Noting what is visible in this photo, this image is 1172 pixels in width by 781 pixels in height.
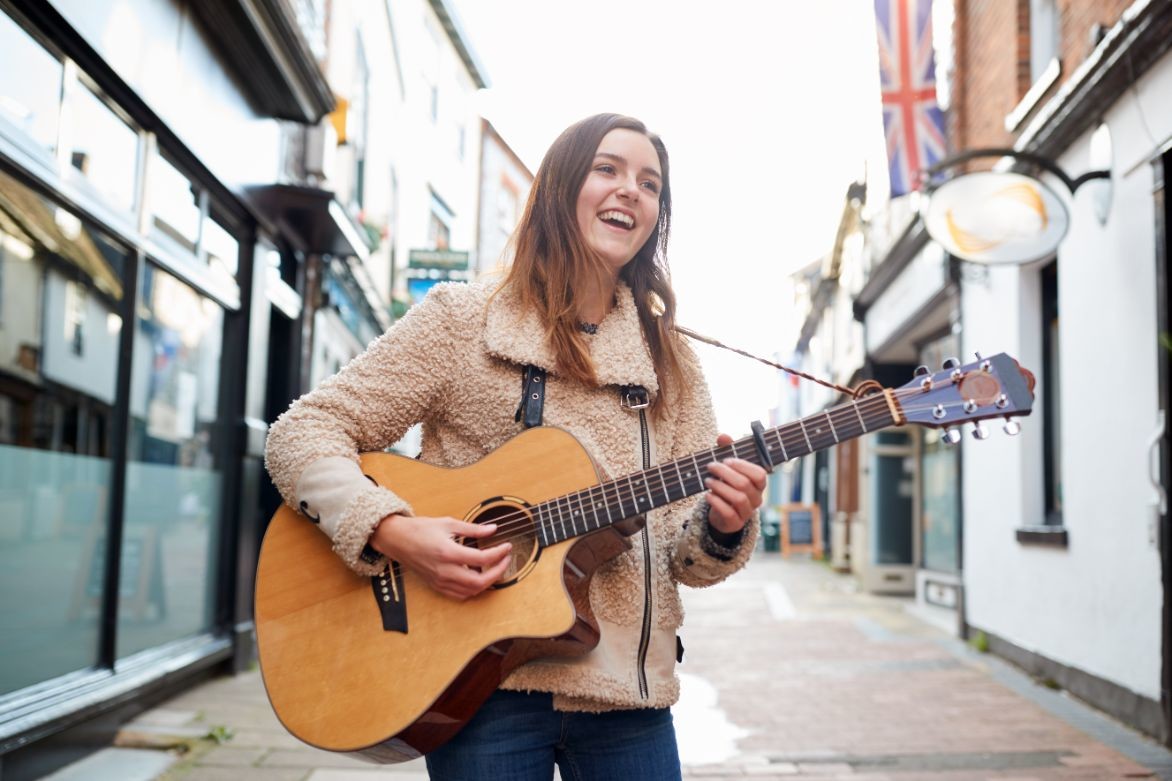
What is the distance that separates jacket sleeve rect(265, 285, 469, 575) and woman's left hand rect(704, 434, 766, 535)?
1.83ft

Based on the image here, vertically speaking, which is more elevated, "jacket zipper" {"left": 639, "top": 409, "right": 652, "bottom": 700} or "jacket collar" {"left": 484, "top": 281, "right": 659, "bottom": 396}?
"jacket collar" {"left": 484, "top": 281, "right": 659, "bottom": 396}

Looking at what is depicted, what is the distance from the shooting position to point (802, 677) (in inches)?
311

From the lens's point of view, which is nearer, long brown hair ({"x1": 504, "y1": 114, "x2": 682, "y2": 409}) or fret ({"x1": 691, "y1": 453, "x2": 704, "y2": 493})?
fret ({"x1": 691, "y1": 453, "x2": 704, "y2": 493})

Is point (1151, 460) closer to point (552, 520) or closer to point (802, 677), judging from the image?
point (802, 677)

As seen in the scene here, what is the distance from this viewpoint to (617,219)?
226 cm

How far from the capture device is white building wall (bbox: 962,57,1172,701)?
19.9 feet

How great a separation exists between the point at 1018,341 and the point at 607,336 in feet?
24.3

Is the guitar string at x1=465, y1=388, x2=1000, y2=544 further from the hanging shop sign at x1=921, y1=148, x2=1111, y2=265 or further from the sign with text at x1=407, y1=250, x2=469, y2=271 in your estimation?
the sign with text at x1=407, y1=250, x2=469, y2=271

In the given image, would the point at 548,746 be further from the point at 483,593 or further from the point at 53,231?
the point at 53,231

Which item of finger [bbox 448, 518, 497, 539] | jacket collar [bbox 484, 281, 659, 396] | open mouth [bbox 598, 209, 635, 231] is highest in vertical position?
open mouth [bbox 598, 209, 635, 231]

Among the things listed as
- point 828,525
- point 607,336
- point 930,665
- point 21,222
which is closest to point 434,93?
point 828,525

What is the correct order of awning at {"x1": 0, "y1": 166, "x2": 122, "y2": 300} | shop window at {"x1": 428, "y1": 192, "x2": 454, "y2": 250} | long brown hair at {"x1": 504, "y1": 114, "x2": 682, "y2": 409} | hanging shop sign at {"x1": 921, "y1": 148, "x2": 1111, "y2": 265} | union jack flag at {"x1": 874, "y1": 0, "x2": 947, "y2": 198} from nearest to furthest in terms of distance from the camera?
long brown hair at {"x1": 504, "y1": 114, "x2": 682, "y2": 409}
awning at {"x1": 0, "y1": 166, "x2": 122, "y2": 300}
hanging shop sign at {"x1": 921, "y1": 148, "x2": 1111, "y2": 265}
union jack flag at {"x1": 874, "y1": 0, "x2": 947, "y2": 198}
shop window at {"x1": 428, "y1": 192, "x2": 454, "y2": 250}

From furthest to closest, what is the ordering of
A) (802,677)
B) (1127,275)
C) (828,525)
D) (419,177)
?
(828,525) < (419,177) < (802,677) < (1127,275)

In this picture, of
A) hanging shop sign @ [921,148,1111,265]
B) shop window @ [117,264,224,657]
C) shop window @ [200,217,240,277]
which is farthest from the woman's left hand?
hanging shop sign @ [921,148,1111,265]
